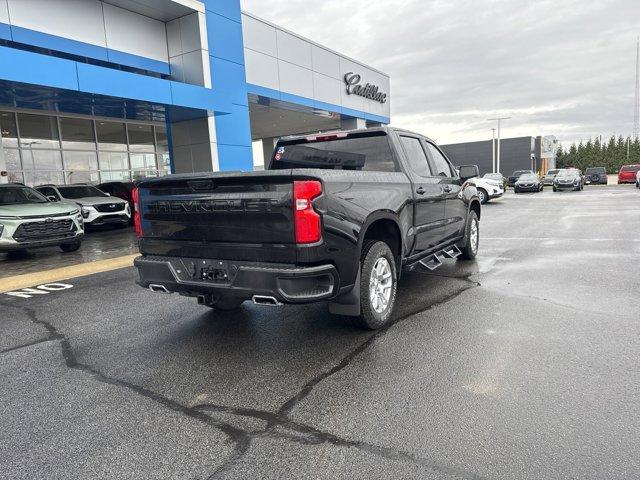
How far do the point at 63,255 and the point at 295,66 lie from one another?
14.6 m

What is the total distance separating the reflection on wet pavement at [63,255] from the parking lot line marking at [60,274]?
453 millimetres

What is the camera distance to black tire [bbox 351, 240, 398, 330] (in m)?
4.20

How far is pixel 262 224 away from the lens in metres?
3.64

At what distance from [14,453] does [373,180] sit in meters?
3.35

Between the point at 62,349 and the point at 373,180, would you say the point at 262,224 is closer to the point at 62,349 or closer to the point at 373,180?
the point at 373,180

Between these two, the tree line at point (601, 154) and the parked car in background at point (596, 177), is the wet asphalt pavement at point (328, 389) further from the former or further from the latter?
the tree line at point (601, 154)

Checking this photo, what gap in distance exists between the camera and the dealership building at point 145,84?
41.8 ft

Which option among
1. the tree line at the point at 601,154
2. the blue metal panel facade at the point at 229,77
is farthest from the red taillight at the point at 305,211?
the tree line at the point at 601,154

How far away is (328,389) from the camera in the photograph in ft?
11.0

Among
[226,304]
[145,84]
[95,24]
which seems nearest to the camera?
[226,304]

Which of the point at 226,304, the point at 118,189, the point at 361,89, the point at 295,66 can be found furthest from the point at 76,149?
the point at 226,304

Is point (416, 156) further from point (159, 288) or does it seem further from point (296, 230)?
point (159, 288)

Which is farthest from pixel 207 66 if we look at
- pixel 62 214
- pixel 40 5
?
pixel 62 214

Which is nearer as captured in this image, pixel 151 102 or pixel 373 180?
pixel 373 180
